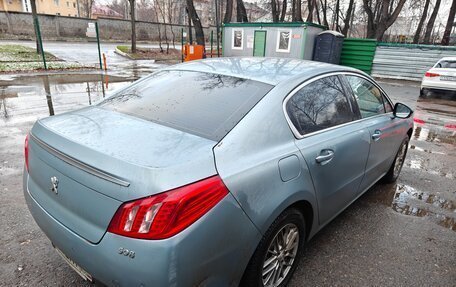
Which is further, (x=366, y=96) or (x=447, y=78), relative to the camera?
(x=447, y=78)

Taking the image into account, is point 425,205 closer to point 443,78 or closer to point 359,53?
point 443,78

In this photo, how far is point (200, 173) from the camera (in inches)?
64.4

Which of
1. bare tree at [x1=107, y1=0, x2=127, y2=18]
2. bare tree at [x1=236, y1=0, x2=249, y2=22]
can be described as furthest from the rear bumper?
bare tree at [x1=107, y1=0, x2=127, y2=18]

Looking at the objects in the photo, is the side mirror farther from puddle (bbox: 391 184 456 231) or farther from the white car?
the white car

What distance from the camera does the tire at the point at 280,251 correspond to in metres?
1.96

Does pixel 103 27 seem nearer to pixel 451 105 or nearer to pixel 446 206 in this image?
pixel 451 105

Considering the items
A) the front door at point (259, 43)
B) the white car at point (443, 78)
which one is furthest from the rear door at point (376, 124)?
the front door at point (259, 43)

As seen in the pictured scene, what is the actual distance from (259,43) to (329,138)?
17.4 meters

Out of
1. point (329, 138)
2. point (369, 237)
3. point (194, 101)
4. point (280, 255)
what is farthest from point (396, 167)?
point (194, 101)

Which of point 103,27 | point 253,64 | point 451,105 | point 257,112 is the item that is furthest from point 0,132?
point 103,27

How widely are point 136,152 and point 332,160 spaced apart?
152 cm

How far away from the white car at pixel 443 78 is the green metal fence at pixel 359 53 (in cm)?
717

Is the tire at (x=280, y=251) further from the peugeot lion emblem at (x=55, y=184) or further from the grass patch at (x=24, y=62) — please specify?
the grass patch at (x=24, y=62)

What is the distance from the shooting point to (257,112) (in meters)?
2.09
